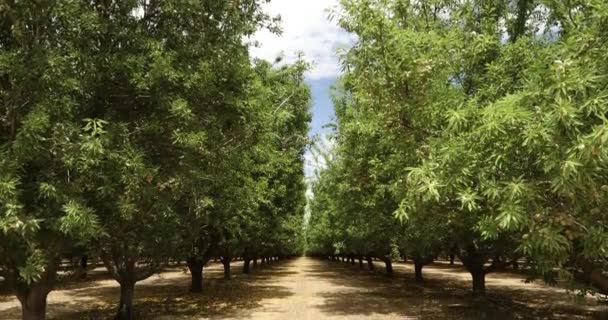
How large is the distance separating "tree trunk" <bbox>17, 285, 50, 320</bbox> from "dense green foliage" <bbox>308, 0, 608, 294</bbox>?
7478mm

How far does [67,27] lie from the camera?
27.7 ft

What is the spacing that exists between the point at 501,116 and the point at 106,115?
21.0ft

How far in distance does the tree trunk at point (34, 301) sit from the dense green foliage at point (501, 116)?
24.5 feet

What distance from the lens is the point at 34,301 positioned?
1095 centimetres

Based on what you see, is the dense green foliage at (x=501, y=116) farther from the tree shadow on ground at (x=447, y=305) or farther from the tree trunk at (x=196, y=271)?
the tree trunk at (x=196, y=271)

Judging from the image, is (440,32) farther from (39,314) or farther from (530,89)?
(39,314)

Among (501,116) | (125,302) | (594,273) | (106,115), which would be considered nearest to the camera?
(501,116)

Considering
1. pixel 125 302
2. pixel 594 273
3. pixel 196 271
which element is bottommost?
pixel 125 302

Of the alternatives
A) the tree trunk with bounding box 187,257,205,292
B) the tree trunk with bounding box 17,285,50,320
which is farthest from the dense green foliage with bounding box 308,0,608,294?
the tree trunk with bounding box 187,257,205,292

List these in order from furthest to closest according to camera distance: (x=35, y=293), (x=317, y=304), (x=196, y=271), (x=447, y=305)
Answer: (x=196, y=271) < (x=447, y=305) < (x=317, y=304) < (x=35, y=293)

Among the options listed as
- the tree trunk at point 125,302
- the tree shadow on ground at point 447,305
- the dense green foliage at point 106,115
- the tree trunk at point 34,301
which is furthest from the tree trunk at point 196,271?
the tree trunk at point 34,301

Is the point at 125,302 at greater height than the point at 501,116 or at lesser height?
lesser

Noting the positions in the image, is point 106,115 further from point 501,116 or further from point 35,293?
point 501,116

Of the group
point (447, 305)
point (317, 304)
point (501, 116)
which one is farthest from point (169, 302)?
point (501, 116)
